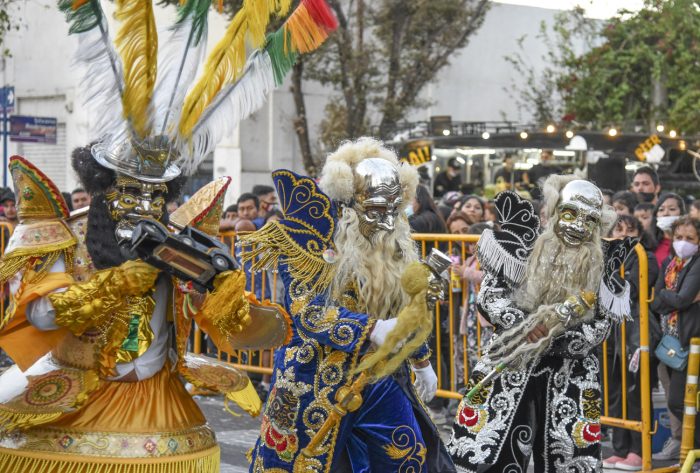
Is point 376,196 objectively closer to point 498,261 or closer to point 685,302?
point 498,261

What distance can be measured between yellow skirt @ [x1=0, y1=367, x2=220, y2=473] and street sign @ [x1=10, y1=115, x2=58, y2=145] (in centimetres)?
1387

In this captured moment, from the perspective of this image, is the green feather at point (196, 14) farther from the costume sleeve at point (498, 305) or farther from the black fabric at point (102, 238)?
the costume sleeve at point (498, 305)

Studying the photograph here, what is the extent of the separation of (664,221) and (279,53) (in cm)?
467

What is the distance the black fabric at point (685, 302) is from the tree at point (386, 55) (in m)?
12.3

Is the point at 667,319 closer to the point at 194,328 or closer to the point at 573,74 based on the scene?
the point at 194,328

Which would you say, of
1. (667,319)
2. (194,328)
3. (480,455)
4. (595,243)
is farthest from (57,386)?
(194,328)

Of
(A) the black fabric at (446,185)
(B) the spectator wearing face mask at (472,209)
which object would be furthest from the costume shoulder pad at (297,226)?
(A) the black fabric at (446,185)

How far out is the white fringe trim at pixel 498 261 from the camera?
6016 millimetres

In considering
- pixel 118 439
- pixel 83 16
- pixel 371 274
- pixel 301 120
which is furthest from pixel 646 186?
pixel 301 120

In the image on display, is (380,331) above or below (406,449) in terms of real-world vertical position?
above

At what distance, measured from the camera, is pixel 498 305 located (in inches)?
236

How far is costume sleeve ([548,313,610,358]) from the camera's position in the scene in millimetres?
→ 5781

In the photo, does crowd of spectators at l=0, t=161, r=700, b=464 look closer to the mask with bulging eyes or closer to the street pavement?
the street pavement

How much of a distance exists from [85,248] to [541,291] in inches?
93.3
